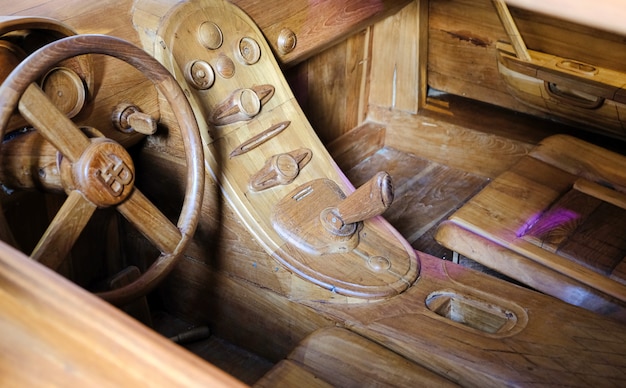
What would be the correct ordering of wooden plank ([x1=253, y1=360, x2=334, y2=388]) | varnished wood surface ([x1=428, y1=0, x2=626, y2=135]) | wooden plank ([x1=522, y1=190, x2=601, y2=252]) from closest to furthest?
wooden plank ([x1=253, y1=360, x2=334, y2=388]), wooden plank ([x1=522, y1=190, x2=601, y2=252]), varnished wood surface ([x1=428, y1=0, x2=626, y2=135])

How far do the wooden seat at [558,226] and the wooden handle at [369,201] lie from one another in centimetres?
35

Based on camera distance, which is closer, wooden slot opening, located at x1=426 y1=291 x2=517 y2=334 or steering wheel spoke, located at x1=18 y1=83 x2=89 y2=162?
steering wheel spoke, located at x1=18 y1=83 x2=89 y2=162

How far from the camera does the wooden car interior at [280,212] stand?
5.15ft

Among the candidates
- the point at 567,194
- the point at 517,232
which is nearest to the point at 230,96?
the point at 517,232

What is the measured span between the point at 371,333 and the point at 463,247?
460 millimetres

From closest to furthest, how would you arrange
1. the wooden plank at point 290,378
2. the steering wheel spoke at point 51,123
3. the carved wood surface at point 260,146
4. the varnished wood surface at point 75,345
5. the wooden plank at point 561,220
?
the varnished wood surface at point 75,345 → the steering wheel spoke at point 51,123 → the wooden plank at point 290,378 → the carved wood surface at point 260,146 → the wooden plank at point 561,220

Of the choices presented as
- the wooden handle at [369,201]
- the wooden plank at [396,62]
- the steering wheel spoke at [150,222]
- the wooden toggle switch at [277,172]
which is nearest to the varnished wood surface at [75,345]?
the steering wheel spoke at [150,222]

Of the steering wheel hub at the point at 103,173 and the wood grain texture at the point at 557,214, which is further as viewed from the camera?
the wood grain texture at the point at 557,214

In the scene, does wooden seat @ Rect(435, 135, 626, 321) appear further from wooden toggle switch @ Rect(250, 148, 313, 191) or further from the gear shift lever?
wooden toggle switch @ Rect(250, 148, 313, 191)

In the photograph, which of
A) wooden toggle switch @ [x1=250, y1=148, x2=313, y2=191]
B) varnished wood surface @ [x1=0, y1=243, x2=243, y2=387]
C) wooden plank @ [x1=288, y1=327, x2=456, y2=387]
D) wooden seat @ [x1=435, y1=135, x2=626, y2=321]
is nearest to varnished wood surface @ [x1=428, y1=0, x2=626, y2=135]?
wooden seat @ [x1=435, y1=135, x2=626, y2=321]

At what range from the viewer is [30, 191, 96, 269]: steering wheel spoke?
1386 mm

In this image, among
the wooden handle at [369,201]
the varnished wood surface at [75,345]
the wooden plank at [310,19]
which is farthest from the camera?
the wooden plank at [310,19]

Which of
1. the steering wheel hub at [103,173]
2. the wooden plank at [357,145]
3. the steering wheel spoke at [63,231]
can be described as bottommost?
the wooden plank at [357,145]

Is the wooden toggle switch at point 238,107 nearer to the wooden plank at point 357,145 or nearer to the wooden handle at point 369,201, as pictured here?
the wooden handle at point 369,201
